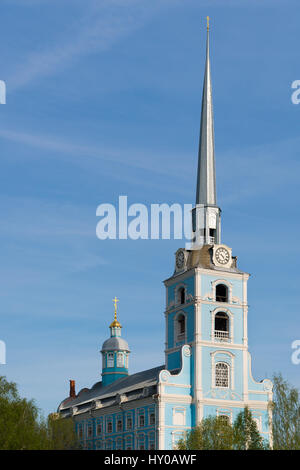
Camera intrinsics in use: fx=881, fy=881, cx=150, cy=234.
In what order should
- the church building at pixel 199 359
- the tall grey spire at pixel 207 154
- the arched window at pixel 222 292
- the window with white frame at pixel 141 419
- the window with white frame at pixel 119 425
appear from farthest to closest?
the tall grey spire at pixel 207 154
the window with white frame at pixel 119 425
the arched window at pixel 222 292
the window with white frame at pixel 141 419
the church building at pixel 199 359

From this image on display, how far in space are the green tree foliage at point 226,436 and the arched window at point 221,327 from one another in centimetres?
1169

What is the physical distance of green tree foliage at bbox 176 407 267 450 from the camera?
6731 cm

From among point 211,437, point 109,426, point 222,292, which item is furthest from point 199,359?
point 109,426

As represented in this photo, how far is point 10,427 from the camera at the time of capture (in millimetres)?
67312

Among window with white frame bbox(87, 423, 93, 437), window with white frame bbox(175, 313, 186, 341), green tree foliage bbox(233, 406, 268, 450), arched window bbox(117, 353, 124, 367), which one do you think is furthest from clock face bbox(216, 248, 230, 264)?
arched window bbox(117, 353, 124, 367)

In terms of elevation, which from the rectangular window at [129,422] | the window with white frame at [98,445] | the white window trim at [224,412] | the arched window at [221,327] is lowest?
the window with white frame at [98,445]

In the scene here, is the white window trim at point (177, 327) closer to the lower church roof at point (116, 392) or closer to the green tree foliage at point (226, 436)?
the lower church roof at point (116, 392)

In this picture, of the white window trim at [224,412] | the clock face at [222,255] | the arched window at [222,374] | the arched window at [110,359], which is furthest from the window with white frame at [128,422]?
the arched window at [110,359]

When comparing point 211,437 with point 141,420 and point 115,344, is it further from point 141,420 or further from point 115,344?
point 115,344

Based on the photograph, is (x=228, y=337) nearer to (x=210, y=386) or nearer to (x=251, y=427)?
(x=210, y=386)

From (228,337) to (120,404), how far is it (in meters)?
13.0

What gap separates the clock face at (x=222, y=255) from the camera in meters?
84.6
